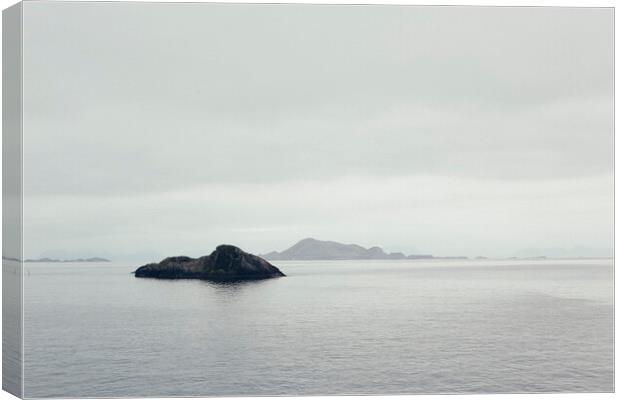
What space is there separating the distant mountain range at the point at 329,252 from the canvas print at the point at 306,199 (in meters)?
0.04

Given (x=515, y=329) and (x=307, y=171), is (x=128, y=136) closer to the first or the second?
(x=307, y=171)

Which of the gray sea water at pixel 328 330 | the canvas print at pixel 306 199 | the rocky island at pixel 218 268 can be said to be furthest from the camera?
the rocky island at pixel 218 268

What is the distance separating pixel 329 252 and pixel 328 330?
5.52ft

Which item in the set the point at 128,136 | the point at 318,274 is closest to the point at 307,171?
the point at 318,274

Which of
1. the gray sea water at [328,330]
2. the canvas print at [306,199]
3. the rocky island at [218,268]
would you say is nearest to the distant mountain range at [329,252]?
the canvas print at [306,199]

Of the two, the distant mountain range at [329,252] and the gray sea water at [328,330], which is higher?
the distant mountain range at [329,252]

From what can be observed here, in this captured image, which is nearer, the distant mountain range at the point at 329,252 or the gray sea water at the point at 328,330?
the gray sea water at the point at 328,330

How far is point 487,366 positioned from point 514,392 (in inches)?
33.6

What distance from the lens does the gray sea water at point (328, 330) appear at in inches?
894

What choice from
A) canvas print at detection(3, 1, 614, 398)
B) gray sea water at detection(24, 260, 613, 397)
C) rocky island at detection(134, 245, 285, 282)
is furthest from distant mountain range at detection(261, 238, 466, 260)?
rocky island at detection(134, 245, 285, 282)

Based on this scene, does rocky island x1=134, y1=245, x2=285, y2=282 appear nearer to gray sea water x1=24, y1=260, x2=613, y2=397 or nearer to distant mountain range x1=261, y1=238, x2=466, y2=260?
gray sea water x1=24, y1=260, x2=613, y2=397

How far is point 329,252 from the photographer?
77.7ft

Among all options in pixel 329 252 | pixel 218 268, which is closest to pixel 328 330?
pixel 329 252

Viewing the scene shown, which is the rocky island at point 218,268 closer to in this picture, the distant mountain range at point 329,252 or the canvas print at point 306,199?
the canvas print at point 306,199
